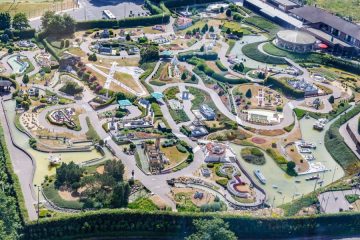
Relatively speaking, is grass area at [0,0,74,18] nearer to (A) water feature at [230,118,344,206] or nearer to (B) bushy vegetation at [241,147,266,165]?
(A) water feature at [230,118,344,206]

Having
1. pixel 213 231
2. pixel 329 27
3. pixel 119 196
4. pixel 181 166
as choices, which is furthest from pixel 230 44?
pixel 213 231

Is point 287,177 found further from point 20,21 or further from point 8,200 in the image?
point 20,21

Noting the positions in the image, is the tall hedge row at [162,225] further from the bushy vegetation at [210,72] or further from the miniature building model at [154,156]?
the bushy vegetation at [210,72]

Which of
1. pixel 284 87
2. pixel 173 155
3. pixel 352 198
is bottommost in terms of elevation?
pixel 173 155

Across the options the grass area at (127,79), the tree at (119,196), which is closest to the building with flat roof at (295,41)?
the grass area at (127,79)

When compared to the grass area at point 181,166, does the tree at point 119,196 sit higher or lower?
higher

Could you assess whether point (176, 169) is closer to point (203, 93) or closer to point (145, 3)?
point (203, 93)
